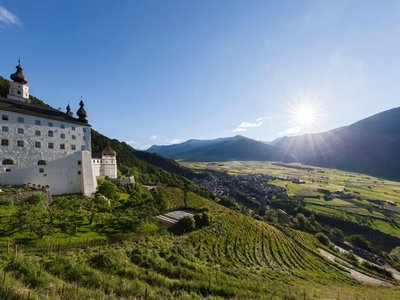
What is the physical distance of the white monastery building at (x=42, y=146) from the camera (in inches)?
1702

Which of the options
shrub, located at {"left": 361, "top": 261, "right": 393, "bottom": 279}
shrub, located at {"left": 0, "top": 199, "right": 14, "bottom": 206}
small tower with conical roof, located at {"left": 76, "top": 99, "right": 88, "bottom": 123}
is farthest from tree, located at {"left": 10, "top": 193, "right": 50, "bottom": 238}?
shrub, located at {"left": 361, "top": 261, "right": 393, "bottom": 279}

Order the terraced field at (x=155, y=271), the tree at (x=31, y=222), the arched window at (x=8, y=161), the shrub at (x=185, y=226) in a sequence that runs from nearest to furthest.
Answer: the terraced field at (x=155, y=271), the tree at (x=31, y=222), the shrub at (x=185, y=226), the arched window at (x=8, y=161)

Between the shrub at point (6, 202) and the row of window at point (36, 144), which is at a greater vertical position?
the row of window at point (36, 144)

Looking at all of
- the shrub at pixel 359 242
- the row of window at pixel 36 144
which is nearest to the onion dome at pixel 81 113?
the row of window at pixel 36 144

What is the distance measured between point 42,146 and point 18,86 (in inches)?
882

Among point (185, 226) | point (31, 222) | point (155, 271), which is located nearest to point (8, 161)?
point (31, 222)

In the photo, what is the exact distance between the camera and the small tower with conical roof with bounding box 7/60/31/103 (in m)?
56.4

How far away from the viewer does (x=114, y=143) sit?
148875mm

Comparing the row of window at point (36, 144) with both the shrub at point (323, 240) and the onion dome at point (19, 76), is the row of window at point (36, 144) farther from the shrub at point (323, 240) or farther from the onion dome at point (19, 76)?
the shrub at point (323, 240)

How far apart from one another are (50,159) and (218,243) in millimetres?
38136

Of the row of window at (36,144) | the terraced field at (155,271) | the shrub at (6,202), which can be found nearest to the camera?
the terraced field at (155,271)

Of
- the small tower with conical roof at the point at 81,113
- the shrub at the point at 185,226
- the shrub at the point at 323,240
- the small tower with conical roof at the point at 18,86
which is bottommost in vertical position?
the shrub at the point at 323,240

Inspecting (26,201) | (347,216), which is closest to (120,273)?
(26,201)

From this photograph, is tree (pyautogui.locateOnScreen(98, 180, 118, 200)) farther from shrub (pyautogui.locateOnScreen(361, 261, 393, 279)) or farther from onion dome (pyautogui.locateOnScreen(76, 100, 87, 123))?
shrub (pyautogui.locateOnScreen(361, 261, 393, 279))
